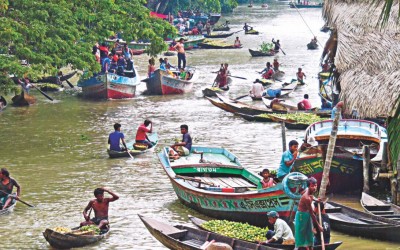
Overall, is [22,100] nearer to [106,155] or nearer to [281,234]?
[106,155]

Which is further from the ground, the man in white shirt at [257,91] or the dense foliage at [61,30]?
the dense foliage at [61,30]

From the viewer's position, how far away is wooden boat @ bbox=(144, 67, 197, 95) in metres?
34.4

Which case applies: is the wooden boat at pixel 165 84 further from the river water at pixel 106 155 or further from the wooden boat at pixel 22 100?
the wooden boat at pixel 22 100

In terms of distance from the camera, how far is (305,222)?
12.5 meters

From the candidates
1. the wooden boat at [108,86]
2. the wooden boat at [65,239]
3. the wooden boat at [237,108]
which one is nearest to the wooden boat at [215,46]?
the wooden boat at [108,86]

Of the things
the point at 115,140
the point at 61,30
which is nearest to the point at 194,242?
the point at 115,140

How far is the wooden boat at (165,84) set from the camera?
3438cm

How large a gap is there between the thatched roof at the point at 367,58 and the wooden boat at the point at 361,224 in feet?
5.73

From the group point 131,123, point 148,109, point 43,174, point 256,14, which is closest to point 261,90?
point 148,109

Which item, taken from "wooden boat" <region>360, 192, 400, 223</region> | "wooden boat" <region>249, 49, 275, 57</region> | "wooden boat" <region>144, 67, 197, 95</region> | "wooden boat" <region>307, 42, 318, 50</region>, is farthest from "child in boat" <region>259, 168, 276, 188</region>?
"wooden boat" <region>307, 42, 318, 50</region>

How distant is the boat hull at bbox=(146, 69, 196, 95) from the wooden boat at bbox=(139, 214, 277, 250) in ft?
65.6

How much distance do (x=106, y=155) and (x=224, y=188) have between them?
7408 millimetres

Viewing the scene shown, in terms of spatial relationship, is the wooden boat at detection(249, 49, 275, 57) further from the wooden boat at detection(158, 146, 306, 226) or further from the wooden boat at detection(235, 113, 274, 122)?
the wooden boat at detection(158, 146, 306, 226)

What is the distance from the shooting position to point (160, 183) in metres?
20.3
